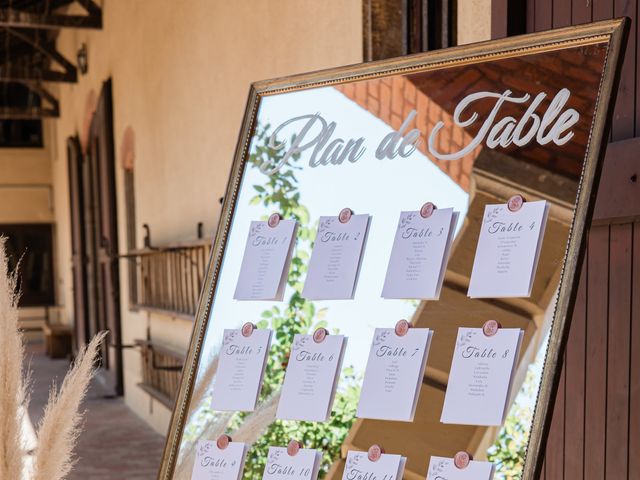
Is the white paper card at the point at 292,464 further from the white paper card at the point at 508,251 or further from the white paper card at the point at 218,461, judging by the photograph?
the white paper card at the point at 508,251

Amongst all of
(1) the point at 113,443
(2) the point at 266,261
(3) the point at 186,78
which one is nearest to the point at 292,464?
(2) the point at 266,261

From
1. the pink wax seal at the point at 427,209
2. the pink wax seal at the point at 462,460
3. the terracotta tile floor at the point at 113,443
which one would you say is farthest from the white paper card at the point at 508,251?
the terracotta tile floor at the point at 113,443

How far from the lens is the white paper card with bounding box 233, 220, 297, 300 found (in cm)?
191

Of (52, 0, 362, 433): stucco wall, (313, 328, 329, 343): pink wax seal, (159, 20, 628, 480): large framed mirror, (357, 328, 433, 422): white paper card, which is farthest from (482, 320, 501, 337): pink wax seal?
(52, 0, 362, 433): stucco wall

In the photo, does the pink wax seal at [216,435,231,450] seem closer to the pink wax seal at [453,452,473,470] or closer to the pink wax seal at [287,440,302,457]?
the pink wax seal at [287,440,302,457]

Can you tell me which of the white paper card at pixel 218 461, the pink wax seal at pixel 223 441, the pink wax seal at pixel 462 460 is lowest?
the white paper card at pixel 218 461

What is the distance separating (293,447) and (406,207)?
1.55 feet

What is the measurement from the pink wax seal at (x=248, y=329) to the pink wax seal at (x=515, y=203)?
60cm

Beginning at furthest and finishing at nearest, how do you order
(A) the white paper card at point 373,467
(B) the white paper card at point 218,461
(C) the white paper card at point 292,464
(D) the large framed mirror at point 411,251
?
(B) the white paper card at point 218,461 → (C) the white paper card at point 292,464 → (A) the white paper card at point 373,467 → (D) the large framed mirror at point 411,251

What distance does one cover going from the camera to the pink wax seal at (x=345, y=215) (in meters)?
1.81

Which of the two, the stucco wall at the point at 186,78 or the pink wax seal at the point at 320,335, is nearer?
the pink wax seal at the point at 320,335

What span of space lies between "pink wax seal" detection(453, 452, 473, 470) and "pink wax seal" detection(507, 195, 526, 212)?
0.39m

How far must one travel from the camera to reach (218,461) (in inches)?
75.0

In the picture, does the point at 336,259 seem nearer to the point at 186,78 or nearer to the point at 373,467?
the point at 373,467
